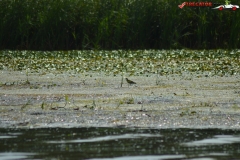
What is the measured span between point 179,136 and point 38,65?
8.87 meters

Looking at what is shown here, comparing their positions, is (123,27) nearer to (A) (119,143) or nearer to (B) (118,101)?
(B) (118,101)

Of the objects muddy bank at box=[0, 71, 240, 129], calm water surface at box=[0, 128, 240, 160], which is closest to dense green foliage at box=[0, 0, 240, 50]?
muddy bank at box=[0, 71, 240, 129]

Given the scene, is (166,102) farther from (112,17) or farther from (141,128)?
(112,17)

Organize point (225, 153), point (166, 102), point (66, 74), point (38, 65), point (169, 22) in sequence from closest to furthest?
1. point (225, 153)
2. point (166, 102)
3. point (66, 74)
4. point (38, 65)
5. point (169, 22)

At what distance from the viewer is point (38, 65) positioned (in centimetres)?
1521

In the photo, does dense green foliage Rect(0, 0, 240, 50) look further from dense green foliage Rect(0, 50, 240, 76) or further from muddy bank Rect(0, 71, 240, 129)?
muddy bank Rect(0, 71, 240, 129)

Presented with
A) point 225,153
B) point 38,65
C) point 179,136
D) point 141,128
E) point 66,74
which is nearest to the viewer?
point 225,153

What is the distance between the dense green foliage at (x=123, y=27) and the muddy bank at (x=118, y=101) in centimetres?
706

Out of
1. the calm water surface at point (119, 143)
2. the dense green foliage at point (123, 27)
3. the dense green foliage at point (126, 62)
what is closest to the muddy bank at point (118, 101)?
the calm water surface at point (119, 143)

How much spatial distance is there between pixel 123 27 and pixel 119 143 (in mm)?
13916

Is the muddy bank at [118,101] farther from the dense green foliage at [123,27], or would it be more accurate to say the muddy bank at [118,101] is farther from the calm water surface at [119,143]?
the dense green foliage at [123,27]

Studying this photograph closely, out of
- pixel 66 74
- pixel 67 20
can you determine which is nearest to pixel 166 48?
pixel 67 20

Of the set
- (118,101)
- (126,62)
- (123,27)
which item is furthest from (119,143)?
(123,27)

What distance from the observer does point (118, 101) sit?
30.4 feet
